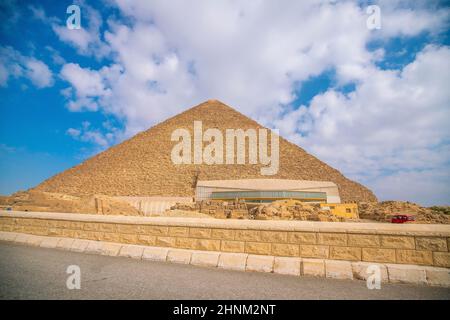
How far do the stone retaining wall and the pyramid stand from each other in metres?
61.3

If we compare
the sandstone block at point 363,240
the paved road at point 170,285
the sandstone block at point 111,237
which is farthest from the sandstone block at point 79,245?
the sandstone block at point 363,240

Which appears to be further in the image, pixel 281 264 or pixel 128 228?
pixel 128 228

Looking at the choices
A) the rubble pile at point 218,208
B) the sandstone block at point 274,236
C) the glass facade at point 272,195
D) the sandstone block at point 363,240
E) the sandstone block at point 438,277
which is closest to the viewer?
the sandstone block at point 438,277

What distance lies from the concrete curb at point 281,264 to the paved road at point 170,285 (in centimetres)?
13

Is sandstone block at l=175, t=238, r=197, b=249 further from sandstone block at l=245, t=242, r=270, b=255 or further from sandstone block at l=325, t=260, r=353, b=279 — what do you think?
sandstone block at l=325, t=260, r=353, b=279

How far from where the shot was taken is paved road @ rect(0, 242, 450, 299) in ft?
11.0

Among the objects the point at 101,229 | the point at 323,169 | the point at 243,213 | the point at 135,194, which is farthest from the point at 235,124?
the point at 101,229

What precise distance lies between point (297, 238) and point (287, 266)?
19.0 inches

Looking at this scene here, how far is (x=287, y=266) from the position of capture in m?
4.37

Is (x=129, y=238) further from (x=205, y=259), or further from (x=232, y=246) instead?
(x=232, y=246)

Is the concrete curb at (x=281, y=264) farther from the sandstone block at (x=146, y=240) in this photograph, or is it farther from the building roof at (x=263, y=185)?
the building roof at (x=263, y=185)

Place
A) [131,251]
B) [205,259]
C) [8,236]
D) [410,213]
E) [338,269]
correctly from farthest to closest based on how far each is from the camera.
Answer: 1. [410,213]
2. [8,236]
3. [131,251]
4. [205,259]
5. [338,269]

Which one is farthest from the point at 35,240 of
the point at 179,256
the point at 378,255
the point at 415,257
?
the point at 415,257

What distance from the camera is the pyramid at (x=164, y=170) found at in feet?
244
